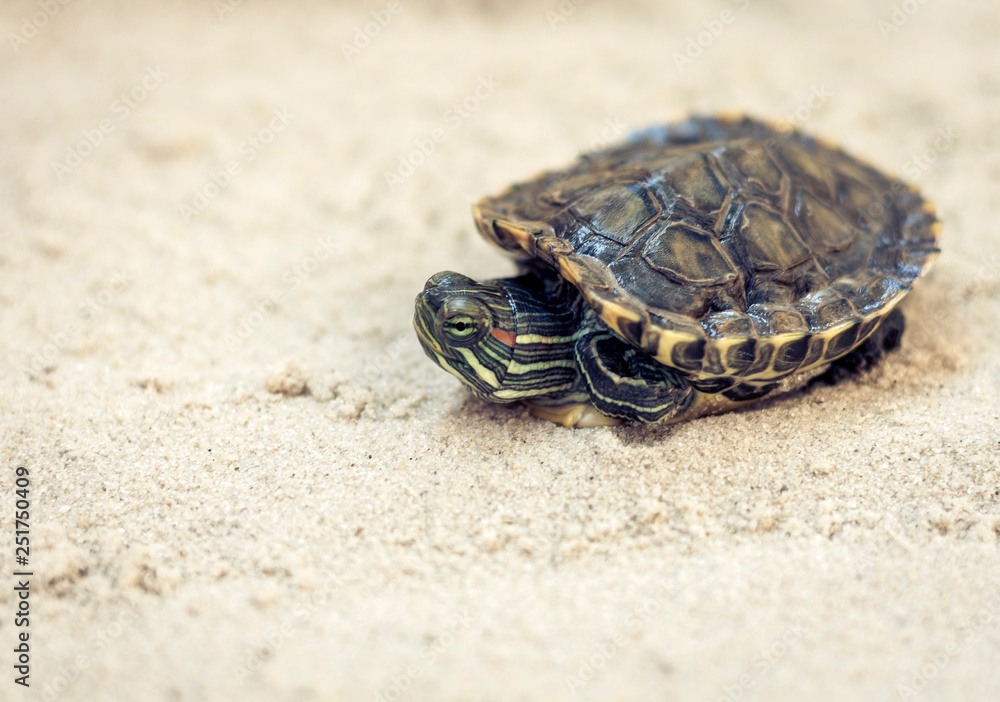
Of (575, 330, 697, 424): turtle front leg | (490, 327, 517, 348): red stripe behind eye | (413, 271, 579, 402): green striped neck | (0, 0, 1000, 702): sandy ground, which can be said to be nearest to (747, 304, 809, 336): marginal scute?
(575, 330, 697, 424): turtle front leg

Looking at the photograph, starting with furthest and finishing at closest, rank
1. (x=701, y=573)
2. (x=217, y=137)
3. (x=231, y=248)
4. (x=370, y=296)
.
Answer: (x=217, y=137), (x=231, y=248), (x=370, y=296), (x=701, y=573)

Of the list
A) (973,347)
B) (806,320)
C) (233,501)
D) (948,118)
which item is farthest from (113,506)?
(948,118)

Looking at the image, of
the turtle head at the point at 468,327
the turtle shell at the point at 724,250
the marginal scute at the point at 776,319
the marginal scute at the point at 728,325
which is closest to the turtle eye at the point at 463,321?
the turtle head at the point at 468,327

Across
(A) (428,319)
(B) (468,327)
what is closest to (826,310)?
(B) (468,327)

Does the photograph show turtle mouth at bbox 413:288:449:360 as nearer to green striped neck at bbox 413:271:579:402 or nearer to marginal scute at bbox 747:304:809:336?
green striped neck at bbox 413:271:579:402

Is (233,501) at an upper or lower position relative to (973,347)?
lower

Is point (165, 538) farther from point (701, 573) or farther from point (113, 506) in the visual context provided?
point (701, 573)
